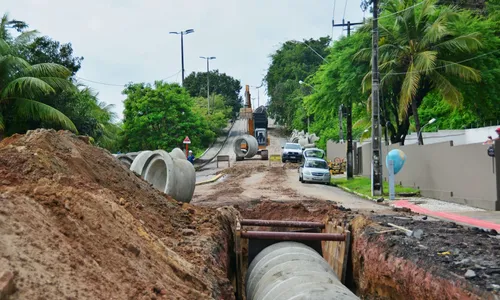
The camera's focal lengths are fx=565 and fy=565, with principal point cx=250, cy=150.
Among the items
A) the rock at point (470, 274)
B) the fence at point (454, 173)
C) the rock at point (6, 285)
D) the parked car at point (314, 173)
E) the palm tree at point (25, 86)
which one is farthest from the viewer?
the parked car at point (314, 173)

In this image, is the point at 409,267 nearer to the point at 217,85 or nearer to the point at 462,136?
the point at 462,136

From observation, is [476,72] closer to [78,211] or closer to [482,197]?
[482,197]

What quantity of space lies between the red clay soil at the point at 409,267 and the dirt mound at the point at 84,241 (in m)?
2.67

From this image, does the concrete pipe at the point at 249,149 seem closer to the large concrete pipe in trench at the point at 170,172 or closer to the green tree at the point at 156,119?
the green tree at the point at 156,119

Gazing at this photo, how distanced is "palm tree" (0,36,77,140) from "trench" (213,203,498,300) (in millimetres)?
13240

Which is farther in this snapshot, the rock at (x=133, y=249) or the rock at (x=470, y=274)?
the rock at (x=470, y=274)

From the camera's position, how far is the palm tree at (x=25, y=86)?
2277 centimetres

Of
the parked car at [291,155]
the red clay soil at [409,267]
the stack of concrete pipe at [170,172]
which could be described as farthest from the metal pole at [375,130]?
the parked car at [291,155]

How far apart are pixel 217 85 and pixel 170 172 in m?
93.2

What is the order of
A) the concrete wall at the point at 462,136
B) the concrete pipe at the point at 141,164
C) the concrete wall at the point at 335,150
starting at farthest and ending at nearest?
1. the concrete wall at the point at 335,150
2. the concrete wall at the point at 462,136
3. the concrete pipe at the point at 141,164

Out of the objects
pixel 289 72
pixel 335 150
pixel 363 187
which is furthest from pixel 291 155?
pixel 289 72

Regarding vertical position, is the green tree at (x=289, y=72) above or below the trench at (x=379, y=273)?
above

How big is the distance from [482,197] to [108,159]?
12864 millimetres

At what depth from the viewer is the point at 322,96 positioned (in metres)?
32.1
